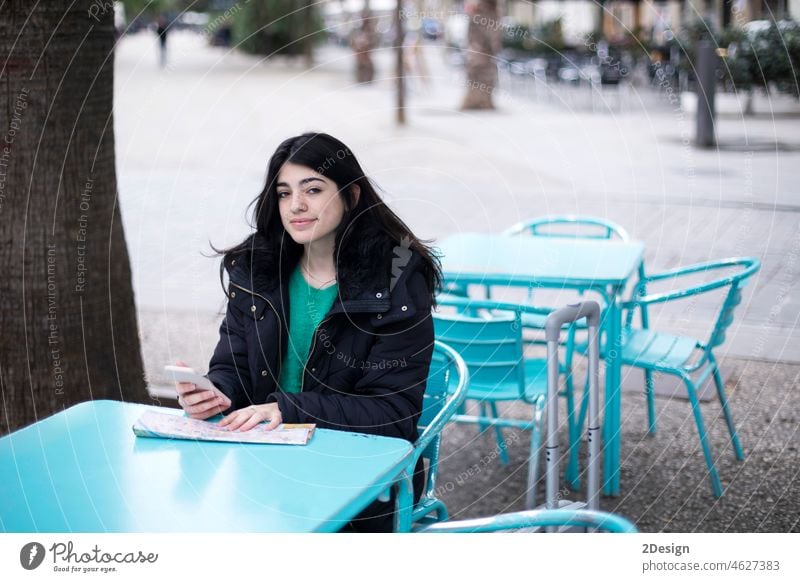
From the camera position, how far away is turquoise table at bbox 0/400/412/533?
6.86 feet

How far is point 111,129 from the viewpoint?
13.0ft

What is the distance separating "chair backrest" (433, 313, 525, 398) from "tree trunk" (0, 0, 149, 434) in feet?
4.15

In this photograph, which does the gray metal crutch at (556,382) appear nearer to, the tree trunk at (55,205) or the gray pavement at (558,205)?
the gray pavement at (558,205)

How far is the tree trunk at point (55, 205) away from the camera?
11.9 feet

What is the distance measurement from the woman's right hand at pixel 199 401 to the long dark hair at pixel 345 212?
52 centimetres

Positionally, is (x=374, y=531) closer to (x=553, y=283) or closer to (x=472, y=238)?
(x=553, y=283)

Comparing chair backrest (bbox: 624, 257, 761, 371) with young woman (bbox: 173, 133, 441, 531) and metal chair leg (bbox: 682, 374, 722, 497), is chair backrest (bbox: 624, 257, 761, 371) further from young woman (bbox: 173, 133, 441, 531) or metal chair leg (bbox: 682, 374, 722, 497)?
young woman (bbox: 173, 133, 441, 531)

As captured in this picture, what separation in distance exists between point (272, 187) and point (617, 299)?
1680mm

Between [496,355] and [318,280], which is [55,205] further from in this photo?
[496,355]

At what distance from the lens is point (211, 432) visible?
242 centimetres

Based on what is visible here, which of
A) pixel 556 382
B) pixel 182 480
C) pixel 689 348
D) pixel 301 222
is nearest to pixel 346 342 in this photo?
pixel 301 222

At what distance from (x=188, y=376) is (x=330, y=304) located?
1.91 feet

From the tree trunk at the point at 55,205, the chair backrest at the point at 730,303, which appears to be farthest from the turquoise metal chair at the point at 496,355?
the tree trunk at the point at 55,205
